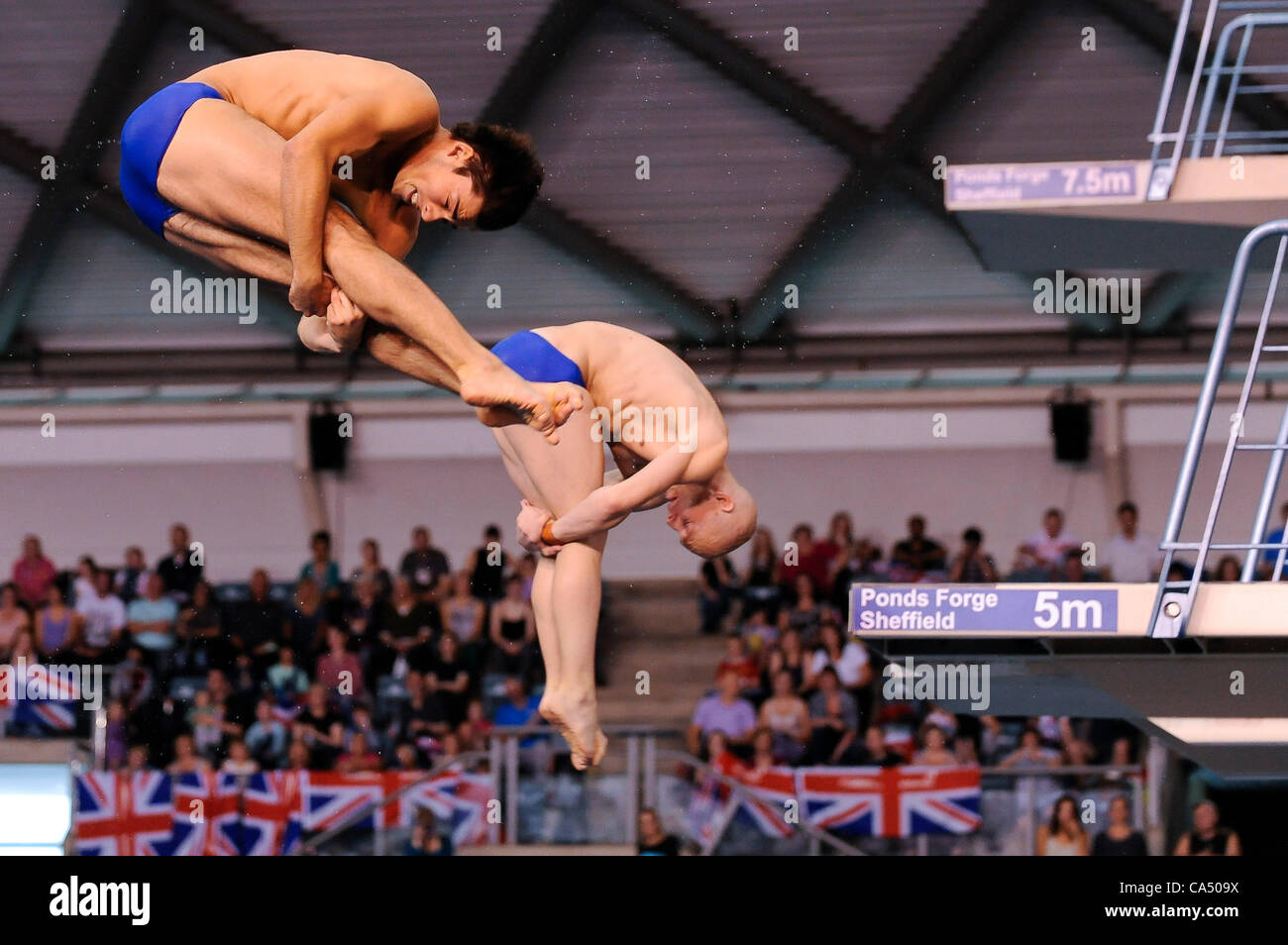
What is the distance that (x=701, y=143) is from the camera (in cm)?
844

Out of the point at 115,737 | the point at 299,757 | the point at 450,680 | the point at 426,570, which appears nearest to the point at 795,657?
the point at 450,680

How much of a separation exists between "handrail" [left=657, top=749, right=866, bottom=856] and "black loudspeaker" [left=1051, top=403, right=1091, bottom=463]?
3487 millimetres

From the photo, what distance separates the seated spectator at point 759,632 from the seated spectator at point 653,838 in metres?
1.64

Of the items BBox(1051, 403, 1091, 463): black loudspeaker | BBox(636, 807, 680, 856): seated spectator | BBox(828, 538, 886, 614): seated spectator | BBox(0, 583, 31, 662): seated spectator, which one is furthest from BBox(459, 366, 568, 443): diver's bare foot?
BBox(1051, 403, 1091, 463): black loudspeaker

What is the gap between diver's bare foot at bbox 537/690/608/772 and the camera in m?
3.77

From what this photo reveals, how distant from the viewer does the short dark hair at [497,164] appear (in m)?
3.46

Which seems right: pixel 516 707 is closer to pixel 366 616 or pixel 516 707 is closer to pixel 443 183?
pixel 366 616

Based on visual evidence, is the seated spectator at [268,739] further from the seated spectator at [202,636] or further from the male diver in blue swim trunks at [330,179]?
the male diver in blue swim trunks at [330,179]

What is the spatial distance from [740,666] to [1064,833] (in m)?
1.75
